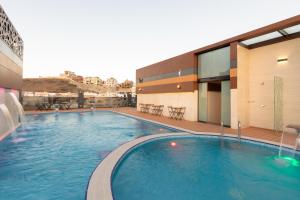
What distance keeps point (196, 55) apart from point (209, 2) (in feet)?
16.5

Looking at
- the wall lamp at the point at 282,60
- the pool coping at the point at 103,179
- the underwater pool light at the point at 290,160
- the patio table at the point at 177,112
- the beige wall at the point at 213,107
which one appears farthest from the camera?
the patio table at the point at 177,112

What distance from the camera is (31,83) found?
66.3 meters

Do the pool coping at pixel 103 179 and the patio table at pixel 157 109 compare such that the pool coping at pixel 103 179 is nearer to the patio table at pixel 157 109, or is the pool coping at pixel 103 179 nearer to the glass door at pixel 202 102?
the glass door at pixel 202 102

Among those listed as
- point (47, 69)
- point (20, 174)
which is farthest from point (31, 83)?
point (20, 174)

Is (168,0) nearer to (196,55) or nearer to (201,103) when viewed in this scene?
(196,55)

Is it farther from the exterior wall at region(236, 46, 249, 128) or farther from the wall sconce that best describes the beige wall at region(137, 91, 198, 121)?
the wall sconce

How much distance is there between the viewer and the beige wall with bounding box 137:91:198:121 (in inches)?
535

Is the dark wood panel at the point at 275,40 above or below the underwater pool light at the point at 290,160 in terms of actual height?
above

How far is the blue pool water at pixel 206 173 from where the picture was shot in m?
3.88

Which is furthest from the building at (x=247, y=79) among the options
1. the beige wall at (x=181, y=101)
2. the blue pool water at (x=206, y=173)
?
the blue pool water at (x=206, y=173)

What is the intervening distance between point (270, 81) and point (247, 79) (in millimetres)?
1284

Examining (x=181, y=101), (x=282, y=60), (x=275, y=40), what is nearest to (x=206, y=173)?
(x=282, y=60)

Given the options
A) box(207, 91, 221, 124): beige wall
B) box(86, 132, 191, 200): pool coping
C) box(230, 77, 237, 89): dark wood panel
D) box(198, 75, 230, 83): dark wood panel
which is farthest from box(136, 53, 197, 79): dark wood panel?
box(86, 132, 191, 200): pool coping

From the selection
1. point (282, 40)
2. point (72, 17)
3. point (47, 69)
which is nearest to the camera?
point (282, 40)
